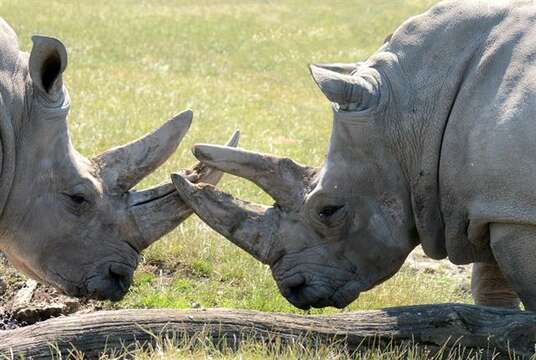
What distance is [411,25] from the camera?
26.6ft

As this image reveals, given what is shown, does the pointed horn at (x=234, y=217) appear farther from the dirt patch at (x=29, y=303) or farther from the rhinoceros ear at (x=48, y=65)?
the dirt patch at (x=29, y=303)

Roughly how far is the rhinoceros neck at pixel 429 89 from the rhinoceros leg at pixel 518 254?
1.94 feet

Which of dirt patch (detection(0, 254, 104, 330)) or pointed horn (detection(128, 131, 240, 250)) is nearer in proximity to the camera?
pointed horn (detection(128, 131, 240, 250))

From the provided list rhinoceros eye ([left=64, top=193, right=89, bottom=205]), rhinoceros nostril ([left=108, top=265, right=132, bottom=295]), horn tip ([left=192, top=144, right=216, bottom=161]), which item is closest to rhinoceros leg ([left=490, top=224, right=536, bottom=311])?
horn tip ([left=192, top=144, right=216, bottom=161])

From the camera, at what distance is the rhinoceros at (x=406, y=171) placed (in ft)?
24.0

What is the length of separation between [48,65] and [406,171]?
8.23 feet

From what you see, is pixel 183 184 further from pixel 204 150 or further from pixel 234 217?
pixel 234 217

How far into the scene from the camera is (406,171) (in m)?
7.89

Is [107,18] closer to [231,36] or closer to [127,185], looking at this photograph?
[231,36]

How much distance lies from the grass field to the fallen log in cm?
34

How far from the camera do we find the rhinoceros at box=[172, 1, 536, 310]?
7.31 meters

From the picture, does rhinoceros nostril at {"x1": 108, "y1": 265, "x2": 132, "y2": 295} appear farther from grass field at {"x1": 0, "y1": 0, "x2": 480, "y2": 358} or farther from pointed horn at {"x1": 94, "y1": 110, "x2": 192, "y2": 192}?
grass field at {"x1": 0, "y1": 0, "x2": 480, "y2": 358}

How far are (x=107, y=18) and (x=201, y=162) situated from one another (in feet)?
79.5

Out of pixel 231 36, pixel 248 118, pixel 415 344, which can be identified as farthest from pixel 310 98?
pixel 415 344
